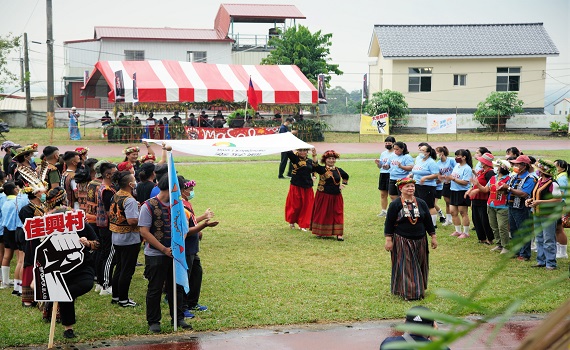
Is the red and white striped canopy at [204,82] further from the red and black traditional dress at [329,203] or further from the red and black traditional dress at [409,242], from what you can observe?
the red and black traditional dress at [409,242]

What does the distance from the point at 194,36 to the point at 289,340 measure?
5034 centimetres

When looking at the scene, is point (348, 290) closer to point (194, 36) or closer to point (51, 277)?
point (51, 277)

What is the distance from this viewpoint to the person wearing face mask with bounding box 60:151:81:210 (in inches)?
421

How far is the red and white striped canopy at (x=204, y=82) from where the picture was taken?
32500 millimetres

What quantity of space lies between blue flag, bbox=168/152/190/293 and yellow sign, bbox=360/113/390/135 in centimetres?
2641

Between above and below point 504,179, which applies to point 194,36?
above

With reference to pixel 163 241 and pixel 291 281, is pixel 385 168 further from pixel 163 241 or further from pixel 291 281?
pixel 163 241

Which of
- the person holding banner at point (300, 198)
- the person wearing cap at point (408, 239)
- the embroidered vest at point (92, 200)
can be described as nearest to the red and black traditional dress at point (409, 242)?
the person wearing cap at point (408, 239)

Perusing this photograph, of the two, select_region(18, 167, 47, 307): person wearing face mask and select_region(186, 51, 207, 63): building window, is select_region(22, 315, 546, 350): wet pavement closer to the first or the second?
select_region(18, 167, 47, 307): person wearing face mask

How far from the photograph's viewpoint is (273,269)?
11.3 m

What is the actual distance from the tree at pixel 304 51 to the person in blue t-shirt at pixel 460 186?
110 ft

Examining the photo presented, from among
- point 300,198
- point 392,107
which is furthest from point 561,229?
point 392,107

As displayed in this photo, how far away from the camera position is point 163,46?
55125mm

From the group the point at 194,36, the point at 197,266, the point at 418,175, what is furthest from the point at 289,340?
the point at 194,36
